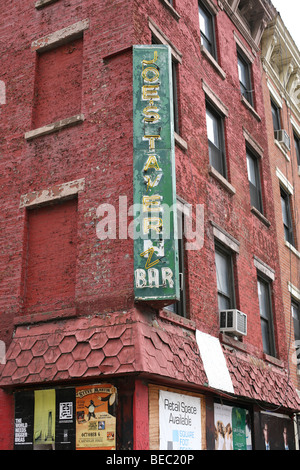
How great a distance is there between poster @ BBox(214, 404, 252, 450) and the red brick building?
0.17 feet

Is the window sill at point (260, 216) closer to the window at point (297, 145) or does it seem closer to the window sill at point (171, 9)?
the window sill at point (171, 9)

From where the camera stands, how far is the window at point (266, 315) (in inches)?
555

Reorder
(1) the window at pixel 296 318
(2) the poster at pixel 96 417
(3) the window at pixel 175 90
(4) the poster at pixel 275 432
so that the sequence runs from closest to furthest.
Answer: (2) the poster at pixel 96 417 < (3) the window at pixel 175 90 < (4) the poster at pixel 275 432 < (1) the window at pixel 296 318

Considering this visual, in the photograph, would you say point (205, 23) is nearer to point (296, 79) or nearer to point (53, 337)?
point (296, 79)

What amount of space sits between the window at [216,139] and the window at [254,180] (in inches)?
73.3

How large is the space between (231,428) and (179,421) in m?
2.36

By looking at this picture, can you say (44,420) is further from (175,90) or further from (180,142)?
(175,90)

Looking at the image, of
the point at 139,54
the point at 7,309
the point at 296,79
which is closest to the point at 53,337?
the point at 7,309

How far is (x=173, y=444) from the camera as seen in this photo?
352 inches

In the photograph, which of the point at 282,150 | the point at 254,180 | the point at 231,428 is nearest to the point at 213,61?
the point at 254,180

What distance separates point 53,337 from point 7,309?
1.41 m

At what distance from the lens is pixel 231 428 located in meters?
11.1

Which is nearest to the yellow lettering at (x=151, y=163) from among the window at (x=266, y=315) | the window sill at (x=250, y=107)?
the window at (x=266, y=315)

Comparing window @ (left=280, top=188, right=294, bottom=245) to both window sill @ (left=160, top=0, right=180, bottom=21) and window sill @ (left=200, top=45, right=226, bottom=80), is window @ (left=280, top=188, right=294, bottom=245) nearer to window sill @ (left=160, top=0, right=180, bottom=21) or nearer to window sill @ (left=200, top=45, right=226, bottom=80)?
window sill @ (left=200, top=45, right=226, bottom=80)
